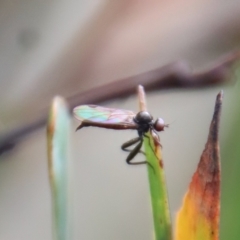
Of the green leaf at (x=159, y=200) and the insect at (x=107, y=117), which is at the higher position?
the insect at (x=107, y=117)

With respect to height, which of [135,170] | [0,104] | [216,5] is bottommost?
[135,170]

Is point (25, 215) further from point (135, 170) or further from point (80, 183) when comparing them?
point (135, 170)

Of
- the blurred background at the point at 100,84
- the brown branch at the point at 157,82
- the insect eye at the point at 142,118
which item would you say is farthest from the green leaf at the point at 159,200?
the blurred background at the point at 100,84

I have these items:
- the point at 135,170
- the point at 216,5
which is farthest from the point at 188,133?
the point at 216,5

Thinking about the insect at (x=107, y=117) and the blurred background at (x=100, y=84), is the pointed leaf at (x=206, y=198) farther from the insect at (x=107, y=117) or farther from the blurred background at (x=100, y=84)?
the blurred background at (x=100, y=84)

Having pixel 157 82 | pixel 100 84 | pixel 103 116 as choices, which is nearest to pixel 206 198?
pixel 103 116
